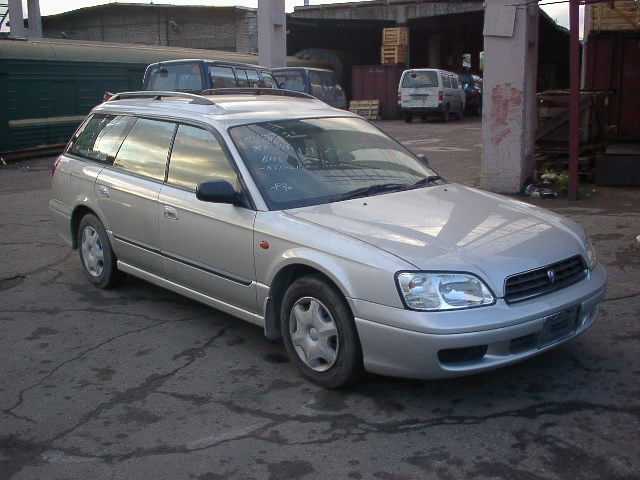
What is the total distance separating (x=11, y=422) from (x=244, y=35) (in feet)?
108

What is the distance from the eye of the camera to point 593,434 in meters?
3.65

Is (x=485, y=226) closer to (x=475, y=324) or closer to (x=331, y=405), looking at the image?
(x=475, y=324)

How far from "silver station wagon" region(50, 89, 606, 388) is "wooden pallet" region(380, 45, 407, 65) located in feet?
88.0

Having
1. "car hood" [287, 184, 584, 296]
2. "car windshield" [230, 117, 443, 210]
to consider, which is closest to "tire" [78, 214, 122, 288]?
"car windshield" [230, 117, 443, 210]

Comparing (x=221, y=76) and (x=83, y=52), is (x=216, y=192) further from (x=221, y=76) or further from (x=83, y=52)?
(x=83, y=52)

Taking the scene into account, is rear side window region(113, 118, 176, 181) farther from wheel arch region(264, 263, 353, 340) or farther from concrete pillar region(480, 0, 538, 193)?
concrete pillar region(480, 0, 538, 193)

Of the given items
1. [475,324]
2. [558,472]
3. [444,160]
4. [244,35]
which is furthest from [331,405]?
[244,35]

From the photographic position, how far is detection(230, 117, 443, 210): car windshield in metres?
4.73

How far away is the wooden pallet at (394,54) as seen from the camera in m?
32.1

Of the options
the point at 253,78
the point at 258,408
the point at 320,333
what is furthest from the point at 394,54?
the point at 258,408

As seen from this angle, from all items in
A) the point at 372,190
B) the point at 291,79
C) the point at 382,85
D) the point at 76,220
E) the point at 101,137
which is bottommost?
the point at 76,220

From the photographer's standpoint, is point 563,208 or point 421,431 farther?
point 563,208

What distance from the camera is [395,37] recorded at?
1278 inches

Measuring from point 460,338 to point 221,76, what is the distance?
11.8 meters
